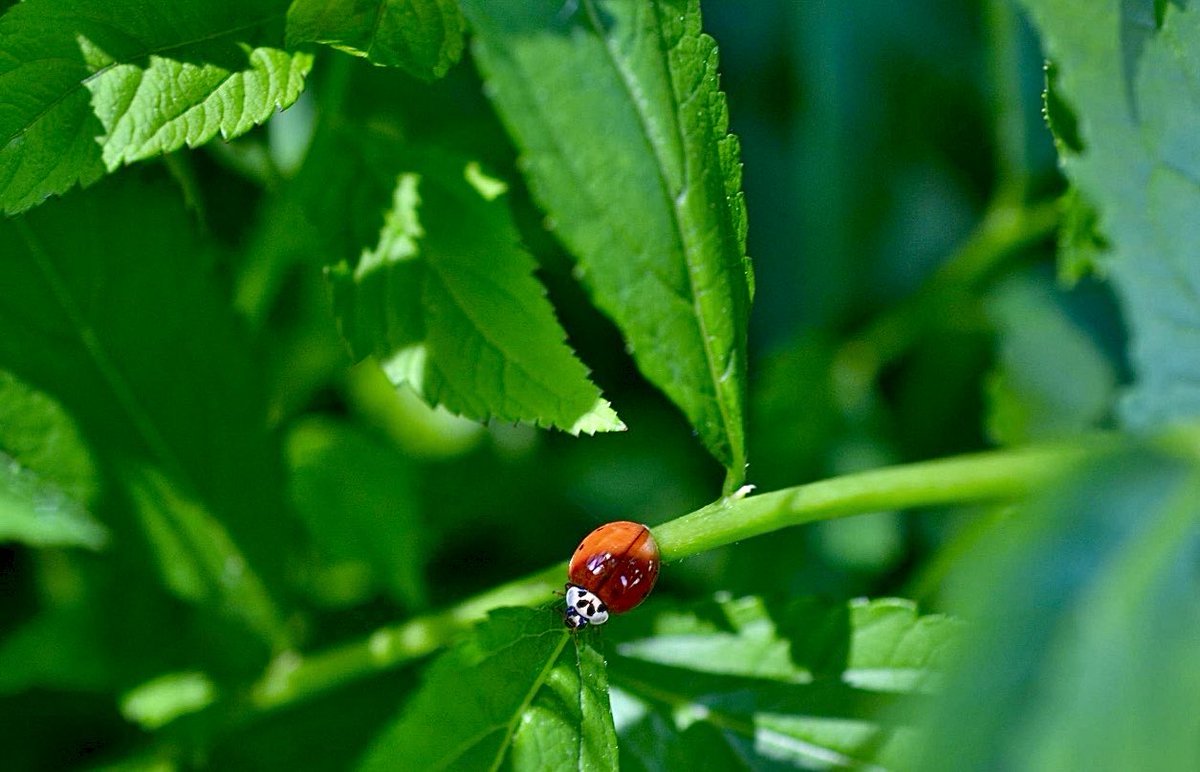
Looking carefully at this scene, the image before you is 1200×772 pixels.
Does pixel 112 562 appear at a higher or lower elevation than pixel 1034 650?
higher

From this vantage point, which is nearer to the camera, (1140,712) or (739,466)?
(1140,712)

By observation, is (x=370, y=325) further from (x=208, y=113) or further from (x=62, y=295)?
(x=62, y=295)

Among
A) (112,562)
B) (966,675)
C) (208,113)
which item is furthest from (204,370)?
(966,675)

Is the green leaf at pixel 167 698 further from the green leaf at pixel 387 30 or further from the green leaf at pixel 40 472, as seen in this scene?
the green leaf at pixel 387 30

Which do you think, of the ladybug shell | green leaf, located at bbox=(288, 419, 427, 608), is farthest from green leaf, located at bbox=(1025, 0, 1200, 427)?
green leaf, located at bbox=(288, 419, 427, 608)

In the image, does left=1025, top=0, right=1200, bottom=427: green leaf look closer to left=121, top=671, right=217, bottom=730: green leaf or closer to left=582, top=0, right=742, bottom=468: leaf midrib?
left=582, top=0, right=742, bottom=468: leaf midrib

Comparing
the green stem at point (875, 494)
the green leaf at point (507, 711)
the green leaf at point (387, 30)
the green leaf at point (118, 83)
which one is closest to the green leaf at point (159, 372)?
the green leaf at point (118, 83)

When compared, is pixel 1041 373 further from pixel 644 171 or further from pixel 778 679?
pixel 644 171
